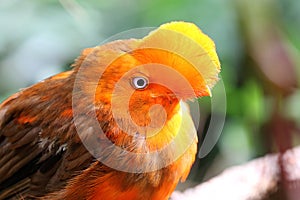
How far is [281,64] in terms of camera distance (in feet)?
2.30

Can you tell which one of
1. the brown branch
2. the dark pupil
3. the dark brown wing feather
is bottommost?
the brown branch

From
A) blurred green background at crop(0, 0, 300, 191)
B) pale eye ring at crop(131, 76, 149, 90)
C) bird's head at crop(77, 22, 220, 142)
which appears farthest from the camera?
blurred green background at crop(0, 0, 300, 191)

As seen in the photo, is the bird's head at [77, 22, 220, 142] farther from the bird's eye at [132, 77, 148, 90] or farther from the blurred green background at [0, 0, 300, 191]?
the blurred green background at [0, 0, 300, 191]

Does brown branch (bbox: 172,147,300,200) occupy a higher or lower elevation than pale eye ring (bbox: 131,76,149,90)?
lower

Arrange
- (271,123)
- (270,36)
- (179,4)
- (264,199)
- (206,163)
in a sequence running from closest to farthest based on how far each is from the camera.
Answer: (271,123) < (270,36) < (264,199) < (179,4) < (206,163)

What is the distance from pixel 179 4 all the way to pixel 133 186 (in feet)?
2.59

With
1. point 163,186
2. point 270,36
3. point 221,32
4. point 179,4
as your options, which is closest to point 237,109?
point 221,32

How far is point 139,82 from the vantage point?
1.34 m

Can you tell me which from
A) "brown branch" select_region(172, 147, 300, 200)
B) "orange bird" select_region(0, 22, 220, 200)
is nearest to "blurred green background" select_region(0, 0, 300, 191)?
"brown branch" select_region(172, 147, 300, 200)

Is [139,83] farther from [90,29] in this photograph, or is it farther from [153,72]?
[90,29]

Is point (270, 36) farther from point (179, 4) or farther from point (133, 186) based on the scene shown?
Answer: point (179, 4)

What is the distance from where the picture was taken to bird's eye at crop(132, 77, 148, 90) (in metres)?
1.33

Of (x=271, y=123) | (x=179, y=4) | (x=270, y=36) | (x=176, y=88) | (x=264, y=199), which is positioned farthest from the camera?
(x=179, y=4)

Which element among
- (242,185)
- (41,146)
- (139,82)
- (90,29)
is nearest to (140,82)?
(139,82)
